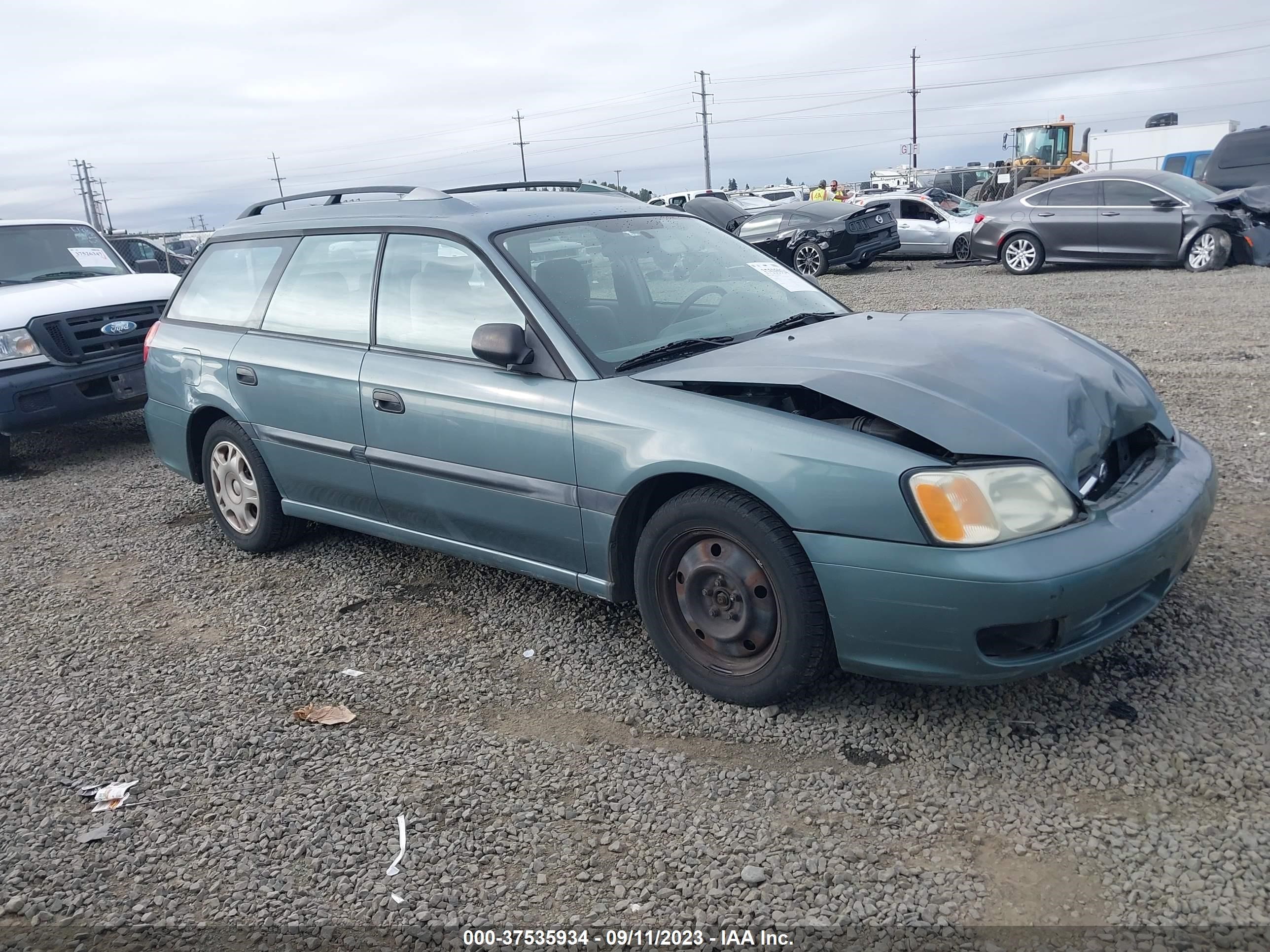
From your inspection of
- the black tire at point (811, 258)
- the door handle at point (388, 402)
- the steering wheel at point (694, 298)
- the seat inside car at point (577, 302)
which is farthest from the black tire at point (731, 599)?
the black tire at point (811, 258)

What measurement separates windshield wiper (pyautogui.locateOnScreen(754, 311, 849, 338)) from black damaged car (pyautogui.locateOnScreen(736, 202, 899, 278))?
1269 centimetres

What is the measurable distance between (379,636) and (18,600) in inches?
79.3

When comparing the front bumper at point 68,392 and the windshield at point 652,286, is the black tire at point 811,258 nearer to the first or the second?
the front bumper at point 68,392

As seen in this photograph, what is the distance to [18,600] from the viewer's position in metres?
4.67

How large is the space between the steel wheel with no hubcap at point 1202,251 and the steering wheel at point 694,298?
12.3 meters

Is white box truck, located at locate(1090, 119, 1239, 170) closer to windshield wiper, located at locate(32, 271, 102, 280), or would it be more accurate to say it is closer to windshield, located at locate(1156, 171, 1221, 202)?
windshield, located at locate(1156, 171, 1221, 202)

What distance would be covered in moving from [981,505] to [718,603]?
87 centimetres

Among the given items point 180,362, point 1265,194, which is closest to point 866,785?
point 180,362

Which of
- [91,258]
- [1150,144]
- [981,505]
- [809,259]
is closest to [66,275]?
[91,258]

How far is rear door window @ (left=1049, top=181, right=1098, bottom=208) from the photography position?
1434cm

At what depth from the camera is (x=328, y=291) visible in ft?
14.1

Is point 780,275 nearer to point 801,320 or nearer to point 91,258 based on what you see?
point 801,320

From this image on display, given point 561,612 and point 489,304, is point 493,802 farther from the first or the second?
point 489,304

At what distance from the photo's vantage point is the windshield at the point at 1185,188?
13.8 meters
